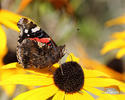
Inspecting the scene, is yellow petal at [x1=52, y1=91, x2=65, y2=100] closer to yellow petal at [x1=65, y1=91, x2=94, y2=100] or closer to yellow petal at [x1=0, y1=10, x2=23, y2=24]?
yellow petal at [x1=65, y1=91, x2=94, y2=100]

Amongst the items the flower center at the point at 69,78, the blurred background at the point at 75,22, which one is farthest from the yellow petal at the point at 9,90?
the flower center at the point at 69,78

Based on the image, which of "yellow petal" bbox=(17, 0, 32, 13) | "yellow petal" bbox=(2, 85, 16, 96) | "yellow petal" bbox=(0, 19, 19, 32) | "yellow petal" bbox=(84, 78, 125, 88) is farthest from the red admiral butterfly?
"yellow petal" bbox=(17, 0, 32, 13)

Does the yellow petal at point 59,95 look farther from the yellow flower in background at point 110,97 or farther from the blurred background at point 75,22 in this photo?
the blurred background at point 75,22

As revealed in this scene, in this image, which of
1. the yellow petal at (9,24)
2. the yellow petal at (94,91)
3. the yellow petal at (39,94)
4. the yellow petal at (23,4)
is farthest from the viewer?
the yellow petal at (23,4)

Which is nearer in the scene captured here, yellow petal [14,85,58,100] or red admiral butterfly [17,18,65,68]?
yellow petal [14,85,58,100]

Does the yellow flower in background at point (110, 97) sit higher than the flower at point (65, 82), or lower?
lower

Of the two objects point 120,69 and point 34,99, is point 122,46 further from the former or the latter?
point 34,99
